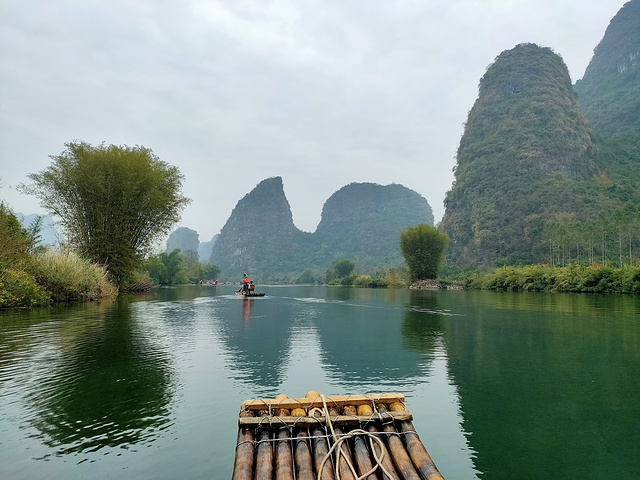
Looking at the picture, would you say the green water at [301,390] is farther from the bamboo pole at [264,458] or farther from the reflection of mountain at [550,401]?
the bamboo pole at [264,458]

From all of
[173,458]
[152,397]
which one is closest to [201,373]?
[152,397]

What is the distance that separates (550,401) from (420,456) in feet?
13.1

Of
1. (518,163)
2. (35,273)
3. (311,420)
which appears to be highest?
(518,163)

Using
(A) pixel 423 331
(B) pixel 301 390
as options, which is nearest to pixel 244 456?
(B) pixel 301 390

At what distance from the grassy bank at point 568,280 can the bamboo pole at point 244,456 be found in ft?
120

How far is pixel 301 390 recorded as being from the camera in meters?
7.15

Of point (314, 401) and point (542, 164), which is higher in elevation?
point (542, 164)

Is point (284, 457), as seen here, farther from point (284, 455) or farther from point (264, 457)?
point (264, 457)

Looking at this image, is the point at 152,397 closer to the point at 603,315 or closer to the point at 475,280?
the point at 603,315

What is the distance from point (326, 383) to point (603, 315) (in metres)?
15.0

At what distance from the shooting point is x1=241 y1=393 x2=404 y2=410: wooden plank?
4.26m

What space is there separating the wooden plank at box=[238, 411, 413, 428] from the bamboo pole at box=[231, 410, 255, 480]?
0.09m

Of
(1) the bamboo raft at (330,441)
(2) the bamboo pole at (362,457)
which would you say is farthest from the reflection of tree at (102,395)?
(2) the bamboo pole at (362,457)

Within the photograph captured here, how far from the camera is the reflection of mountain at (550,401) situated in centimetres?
460
